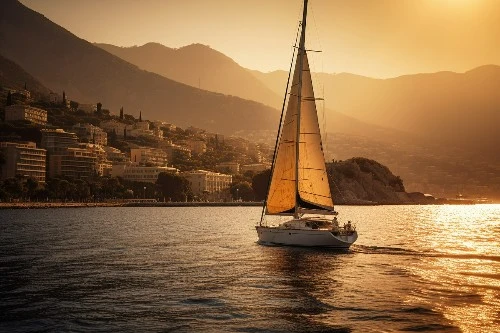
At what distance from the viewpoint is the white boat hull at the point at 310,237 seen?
4659cm

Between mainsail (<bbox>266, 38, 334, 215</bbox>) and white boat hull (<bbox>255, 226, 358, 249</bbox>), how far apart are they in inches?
78.5

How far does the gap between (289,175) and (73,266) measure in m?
19.3

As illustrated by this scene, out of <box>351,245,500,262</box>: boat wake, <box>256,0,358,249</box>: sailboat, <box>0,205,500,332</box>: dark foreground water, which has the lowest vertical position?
<box>0,205,500,332</box>: dark foreground water

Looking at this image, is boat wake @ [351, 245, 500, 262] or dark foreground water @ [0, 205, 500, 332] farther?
boat wake @ [351, 245, 500, 262]

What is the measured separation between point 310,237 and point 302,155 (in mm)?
7121

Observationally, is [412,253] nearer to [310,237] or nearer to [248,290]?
[310,237]

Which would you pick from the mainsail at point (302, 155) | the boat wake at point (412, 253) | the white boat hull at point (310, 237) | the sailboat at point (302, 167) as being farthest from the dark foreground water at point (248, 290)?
the mainsail at point (302, 155)

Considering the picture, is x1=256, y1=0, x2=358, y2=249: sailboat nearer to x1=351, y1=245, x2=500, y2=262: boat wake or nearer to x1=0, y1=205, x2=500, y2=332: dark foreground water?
x1=0, y1=205, x2=500, y2=332: dark foreground water

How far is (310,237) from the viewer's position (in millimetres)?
46844

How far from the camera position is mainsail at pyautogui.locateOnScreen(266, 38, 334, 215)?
4844 centimetres

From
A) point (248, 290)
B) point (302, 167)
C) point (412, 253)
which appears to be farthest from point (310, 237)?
point (248, 290)

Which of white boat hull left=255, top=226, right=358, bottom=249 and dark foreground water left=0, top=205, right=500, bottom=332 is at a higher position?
white boat hull left=255, top=226, right=358, bottom=249

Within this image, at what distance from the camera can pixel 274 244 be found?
50812mm

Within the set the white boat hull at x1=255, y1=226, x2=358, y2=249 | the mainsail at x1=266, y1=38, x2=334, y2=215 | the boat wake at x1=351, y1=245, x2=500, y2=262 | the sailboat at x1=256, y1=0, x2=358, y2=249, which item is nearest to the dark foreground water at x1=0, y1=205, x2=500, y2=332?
the boat wake at x1=351, y1=245, x2=500, y2=262
